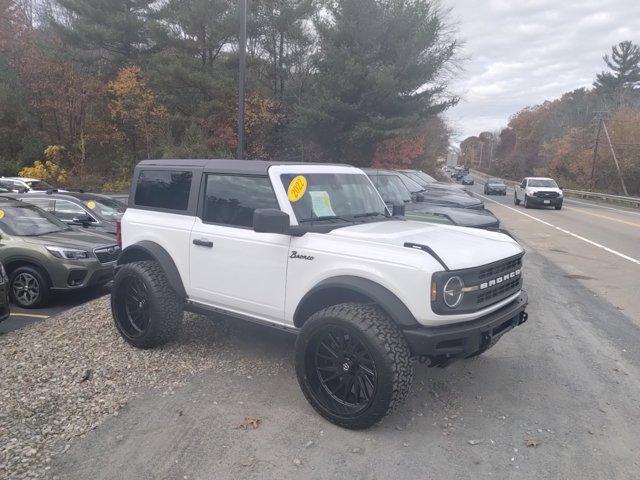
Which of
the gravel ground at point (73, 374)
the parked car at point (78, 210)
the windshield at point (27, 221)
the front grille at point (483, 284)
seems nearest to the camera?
the front grille at point (483, 284)

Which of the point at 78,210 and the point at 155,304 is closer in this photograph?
the point at 155,304

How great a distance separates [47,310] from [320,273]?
508 cm

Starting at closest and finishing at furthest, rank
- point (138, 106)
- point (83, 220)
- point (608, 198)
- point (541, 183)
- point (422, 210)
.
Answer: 1. point (422, 210)
2. point (83, 220)
3. point (541, 183)
4. point (138, 106)
5. point (608, 198)

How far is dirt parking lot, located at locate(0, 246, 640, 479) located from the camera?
10.3ft

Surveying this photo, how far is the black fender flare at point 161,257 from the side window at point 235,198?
0.58 meters

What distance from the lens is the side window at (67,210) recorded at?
32.8 ft

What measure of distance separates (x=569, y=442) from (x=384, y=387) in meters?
1.35

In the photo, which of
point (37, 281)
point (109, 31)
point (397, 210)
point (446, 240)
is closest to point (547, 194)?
point (397, 210)

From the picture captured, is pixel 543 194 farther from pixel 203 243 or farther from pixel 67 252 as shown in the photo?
pixel 203 243

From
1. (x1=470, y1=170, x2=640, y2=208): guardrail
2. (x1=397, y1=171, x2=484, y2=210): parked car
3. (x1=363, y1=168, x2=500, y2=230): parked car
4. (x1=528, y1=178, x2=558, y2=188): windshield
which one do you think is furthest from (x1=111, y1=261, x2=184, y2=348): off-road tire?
(x1=470, y1=170, x2=640, y2=208): guardrail

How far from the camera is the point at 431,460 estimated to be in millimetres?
3199

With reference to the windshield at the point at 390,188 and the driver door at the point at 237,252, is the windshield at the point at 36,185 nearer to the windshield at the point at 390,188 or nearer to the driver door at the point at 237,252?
the windshield at the point at 390,188

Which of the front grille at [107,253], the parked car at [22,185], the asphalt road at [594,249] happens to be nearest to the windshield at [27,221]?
the front grille at [107,253]

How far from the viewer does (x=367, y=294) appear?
11.4 ft
